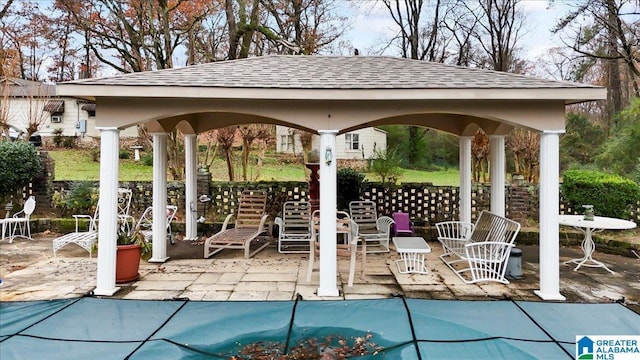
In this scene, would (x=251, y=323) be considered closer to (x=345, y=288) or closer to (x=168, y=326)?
(x=168, y=326)

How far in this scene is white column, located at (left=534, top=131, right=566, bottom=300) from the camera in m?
4.98

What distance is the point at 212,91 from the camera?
4.95 metres

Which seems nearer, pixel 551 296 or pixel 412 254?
pixel 551 296

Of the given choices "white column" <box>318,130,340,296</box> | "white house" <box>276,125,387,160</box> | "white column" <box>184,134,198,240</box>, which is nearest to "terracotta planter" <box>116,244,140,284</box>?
"white column" <box>318,130,340,296</box>

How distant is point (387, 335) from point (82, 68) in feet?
70.1

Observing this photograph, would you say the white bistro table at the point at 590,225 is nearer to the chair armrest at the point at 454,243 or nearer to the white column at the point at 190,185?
the chair armrest at the point at 454,243

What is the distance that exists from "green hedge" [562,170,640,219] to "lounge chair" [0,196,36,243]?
460 inches

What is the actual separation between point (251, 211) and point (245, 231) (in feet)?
2.13

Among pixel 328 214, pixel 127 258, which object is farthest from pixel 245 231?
pixel 328 214

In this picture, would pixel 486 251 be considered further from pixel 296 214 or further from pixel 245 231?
pixel 245 231

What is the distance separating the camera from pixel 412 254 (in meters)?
6.23

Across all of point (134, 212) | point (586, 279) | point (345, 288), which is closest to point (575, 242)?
point (586, 279)

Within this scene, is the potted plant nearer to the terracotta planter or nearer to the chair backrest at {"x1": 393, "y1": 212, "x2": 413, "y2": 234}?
the terracotta planter

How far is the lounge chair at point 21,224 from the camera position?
846 cm
